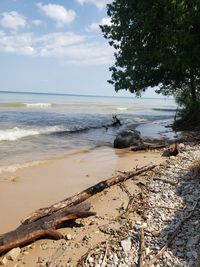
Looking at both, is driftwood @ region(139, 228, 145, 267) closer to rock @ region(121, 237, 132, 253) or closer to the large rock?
rock @ region(121, 237, 132, 253)

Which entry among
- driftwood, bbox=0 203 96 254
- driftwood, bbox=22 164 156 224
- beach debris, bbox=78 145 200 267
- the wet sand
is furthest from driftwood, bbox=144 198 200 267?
the wet sand

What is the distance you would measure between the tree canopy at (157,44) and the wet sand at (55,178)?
8.93 metres

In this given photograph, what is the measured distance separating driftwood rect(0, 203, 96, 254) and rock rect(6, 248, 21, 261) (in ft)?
0.25

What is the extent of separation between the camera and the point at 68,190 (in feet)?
26.6

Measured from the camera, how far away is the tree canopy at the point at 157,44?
64.4ft

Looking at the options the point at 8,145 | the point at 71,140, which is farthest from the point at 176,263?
the point at 71,140

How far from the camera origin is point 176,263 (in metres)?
4.55

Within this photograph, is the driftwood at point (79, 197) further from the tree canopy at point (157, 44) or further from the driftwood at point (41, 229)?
the tree canopy at point (157, 44)

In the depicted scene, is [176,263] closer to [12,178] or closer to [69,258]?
[69,258]

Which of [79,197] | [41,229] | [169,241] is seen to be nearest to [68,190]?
[79,197]

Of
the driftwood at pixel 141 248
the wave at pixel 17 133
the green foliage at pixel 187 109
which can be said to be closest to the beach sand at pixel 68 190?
the driftwood at pixel 141 248

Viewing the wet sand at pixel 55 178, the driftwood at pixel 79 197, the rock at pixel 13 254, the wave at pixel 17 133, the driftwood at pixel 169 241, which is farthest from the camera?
the wave at pixel 17 133

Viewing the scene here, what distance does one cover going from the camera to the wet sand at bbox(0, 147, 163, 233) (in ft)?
23.2

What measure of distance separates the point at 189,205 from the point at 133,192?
56.6 inches
